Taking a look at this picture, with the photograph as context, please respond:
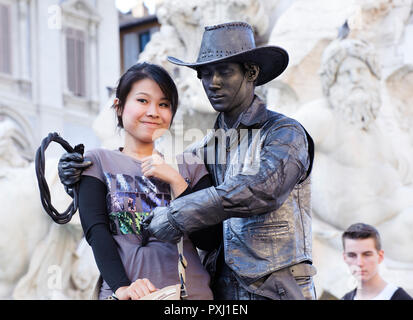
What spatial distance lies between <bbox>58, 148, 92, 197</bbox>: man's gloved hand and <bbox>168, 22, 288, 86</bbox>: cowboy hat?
432 millimetres

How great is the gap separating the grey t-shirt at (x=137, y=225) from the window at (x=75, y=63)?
18.1 m

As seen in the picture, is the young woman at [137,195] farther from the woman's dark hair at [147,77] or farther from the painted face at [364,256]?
the painted face at [364,256]

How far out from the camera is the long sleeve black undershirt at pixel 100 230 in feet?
8.25

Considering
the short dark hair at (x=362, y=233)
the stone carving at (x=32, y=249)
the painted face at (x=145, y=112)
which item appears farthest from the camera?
the stone carving at (x=32, y=249)

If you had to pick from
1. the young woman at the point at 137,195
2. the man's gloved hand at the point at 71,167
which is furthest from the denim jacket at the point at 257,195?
the man's gloved hand at the point at 71,167

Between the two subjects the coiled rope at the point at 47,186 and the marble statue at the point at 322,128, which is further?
the marble statue at the point at 322,128

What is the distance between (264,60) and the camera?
274 centimetres

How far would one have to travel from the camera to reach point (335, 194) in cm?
561

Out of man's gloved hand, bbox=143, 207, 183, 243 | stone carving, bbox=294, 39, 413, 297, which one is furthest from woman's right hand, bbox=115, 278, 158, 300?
stone carving, bbox=294, 39, 413, 297

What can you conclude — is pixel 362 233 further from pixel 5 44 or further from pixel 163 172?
pixel 5 44

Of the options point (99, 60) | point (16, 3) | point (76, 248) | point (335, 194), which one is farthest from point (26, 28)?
point (335, 194)

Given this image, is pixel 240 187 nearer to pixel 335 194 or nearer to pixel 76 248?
pixel 335 194

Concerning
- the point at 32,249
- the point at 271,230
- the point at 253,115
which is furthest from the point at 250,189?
the point at 32,249

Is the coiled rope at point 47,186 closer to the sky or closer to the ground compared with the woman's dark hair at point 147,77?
closer to the ground
